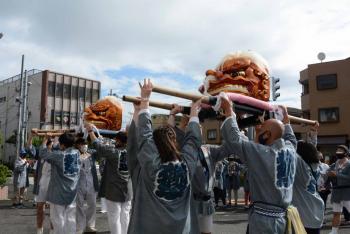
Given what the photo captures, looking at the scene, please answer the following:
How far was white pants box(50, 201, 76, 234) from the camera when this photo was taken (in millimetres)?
6125

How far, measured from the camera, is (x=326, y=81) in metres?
32.0

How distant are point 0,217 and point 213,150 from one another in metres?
7.83

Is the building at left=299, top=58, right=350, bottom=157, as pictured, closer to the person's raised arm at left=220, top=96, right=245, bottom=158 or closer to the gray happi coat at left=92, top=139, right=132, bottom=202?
the gray happi coat at left=92, top=139, right=132, bottom=202

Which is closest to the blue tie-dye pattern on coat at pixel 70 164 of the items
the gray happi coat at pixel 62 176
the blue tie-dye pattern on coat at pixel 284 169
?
the gray happi coat at pixel 62 176

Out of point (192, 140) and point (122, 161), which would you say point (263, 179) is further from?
point (122, 161)

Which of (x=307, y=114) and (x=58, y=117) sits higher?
(x=58, y=117)

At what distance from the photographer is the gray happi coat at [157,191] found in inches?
140

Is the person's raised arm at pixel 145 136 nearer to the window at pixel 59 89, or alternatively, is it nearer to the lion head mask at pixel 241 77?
the lion head mask at pixel 241 77

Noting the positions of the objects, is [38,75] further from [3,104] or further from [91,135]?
[91,135]

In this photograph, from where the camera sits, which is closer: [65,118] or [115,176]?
[115,176]

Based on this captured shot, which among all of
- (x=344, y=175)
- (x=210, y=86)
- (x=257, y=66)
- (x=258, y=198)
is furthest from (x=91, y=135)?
(x=344, y=175)

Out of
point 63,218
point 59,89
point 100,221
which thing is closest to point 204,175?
point 63,218

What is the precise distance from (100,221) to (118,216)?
3560 millimetres

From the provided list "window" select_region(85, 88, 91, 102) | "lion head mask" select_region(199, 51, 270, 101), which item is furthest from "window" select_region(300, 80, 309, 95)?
"lion head mask" select_region(199, 51, 270, 101)
